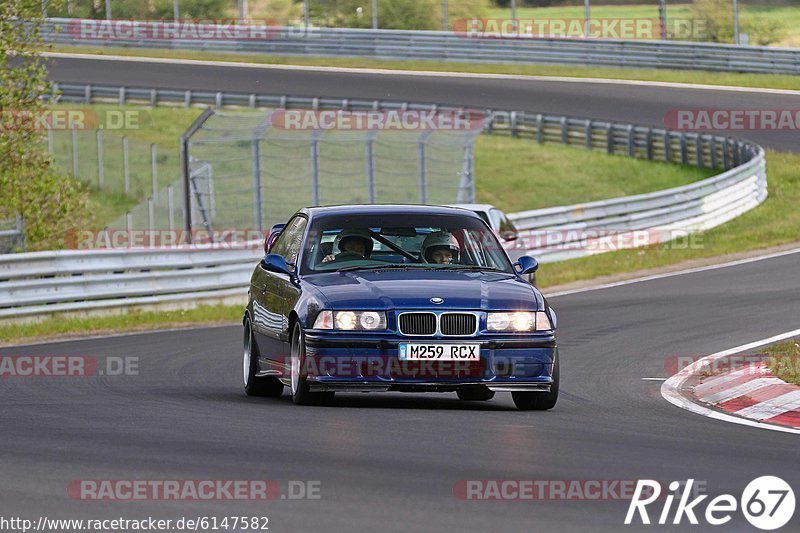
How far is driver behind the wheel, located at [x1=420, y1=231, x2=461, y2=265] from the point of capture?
11609 mm

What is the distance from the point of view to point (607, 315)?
19891mm

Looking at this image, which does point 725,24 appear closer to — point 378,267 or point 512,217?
point 512,217

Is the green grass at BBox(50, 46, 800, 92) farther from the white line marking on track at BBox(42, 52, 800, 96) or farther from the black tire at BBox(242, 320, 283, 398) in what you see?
the black tire at BBox(242, 320, 283, 398)

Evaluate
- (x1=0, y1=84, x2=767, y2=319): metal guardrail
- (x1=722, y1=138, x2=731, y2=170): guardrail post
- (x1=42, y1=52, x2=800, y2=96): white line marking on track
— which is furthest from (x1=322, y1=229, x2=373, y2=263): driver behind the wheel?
(x1=42, y1=52, x2=800, y2=96): white line marking on track

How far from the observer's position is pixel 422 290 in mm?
10711

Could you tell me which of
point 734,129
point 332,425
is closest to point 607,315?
point 332,425

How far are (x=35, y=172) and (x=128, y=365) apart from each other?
30.6ft

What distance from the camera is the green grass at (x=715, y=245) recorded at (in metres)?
26.8

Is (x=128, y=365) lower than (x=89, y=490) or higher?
lower

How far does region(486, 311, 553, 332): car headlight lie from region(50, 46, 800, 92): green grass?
132ft

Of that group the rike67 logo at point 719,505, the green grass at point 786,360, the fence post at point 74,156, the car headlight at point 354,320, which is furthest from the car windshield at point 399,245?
the fence post at point 74,156

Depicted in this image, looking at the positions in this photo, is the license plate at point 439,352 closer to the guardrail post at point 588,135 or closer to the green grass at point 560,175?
the green grass at point 560,175

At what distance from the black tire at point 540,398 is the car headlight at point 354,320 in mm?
1252

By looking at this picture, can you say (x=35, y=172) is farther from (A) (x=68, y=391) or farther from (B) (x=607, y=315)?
(A) (x=68, y=391)
